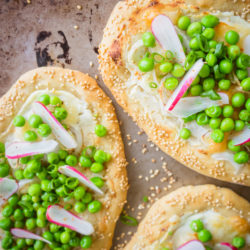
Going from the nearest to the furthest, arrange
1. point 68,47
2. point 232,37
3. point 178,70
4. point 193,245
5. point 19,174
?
1. point 232,37
2. point 178,70
3. point 193,245
4. point 19,174
5. point 68,47

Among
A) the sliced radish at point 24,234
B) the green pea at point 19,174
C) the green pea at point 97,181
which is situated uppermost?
the green pea at point 19,174

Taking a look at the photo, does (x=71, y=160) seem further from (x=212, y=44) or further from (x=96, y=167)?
(x=212, y=44)

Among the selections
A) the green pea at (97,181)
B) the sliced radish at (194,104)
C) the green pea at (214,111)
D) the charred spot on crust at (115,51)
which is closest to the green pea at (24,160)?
the green pea at (97,181)

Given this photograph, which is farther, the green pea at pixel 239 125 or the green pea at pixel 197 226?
the green pea at pixel 197 226

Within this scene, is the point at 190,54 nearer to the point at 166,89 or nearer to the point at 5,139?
the point at 166,89

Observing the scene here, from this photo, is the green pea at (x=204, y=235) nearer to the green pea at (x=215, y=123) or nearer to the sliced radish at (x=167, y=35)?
the green pea at (x=215, y=123)

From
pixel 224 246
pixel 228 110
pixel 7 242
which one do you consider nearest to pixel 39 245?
pixel 7 242

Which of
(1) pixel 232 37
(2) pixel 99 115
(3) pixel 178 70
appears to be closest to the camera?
(1) pixel 232 37

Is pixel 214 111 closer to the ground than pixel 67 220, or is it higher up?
higher up
